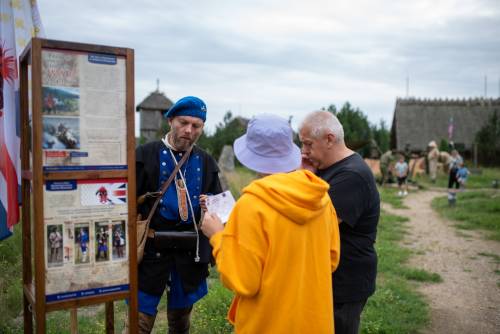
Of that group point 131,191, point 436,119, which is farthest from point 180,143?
point 436,119

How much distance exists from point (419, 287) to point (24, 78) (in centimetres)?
546

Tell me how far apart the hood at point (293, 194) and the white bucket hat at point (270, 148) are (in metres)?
0.19

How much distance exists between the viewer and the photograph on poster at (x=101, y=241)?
213 centimetres

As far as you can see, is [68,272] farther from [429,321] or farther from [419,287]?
[419,287]

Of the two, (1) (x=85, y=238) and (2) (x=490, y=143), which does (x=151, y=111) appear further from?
(1) (x=85, y=238)

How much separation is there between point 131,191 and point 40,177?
1.46 ft

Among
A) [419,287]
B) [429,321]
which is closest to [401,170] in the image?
[419,287]

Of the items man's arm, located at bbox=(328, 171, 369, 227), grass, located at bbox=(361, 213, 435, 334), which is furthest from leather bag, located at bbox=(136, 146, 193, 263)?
grass, located at bbox=(361, 213, 435, 334)

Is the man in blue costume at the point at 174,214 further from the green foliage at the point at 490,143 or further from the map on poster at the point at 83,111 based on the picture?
the green foliage at the point at 490,143

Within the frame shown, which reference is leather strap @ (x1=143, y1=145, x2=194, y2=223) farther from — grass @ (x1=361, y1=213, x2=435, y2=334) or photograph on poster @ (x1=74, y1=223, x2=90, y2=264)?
grass @ (x1=361, y1=213, x2=435, y2=334)

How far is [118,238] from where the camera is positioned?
220cm

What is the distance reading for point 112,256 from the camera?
2191 mm

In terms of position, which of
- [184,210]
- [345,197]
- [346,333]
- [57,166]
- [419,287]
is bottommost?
[419,287]

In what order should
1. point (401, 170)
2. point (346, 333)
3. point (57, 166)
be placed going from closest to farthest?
1. point (57, 166)
2. point (346, 333)
3. point (401, 170)
